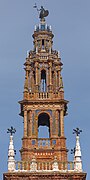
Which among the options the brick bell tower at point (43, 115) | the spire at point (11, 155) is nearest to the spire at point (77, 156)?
the brick bell tower at point (43, 115)

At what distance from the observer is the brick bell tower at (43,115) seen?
250 ft

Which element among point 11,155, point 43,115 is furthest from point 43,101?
point 11,155

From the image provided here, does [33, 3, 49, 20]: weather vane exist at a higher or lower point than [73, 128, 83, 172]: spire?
higher

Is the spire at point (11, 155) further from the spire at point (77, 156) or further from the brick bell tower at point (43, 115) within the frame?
the spire at point (77, 156)

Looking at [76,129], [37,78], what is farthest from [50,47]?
[76,129]

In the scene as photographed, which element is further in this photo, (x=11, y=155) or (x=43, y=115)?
(x=43, y=115)

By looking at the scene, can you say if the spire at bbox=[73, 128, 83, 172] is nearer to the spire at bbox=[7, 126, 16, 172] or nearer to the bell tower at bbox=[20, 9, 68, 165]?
the bell tower at bbox=[20, 9, 68, 165]

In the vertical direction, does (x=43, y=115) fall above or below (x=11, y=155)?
above

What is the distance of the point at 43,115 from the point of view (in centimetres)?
8238

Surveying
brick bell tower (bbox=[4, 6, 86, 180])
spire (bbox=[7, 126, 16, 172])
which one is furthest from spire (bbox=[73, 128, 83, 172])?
spire (bbox=[7, 126, 16, 172])

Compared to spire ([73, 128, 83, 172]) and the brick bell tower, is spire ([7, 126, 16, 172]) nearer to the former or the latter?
the brick bell tower

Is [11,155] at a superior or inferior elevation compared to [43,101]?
inferior

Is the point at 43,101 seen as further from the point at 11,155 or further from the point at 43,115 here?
the point at 11,155

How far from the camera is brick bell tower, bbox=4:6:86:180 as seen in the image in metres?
76.2
